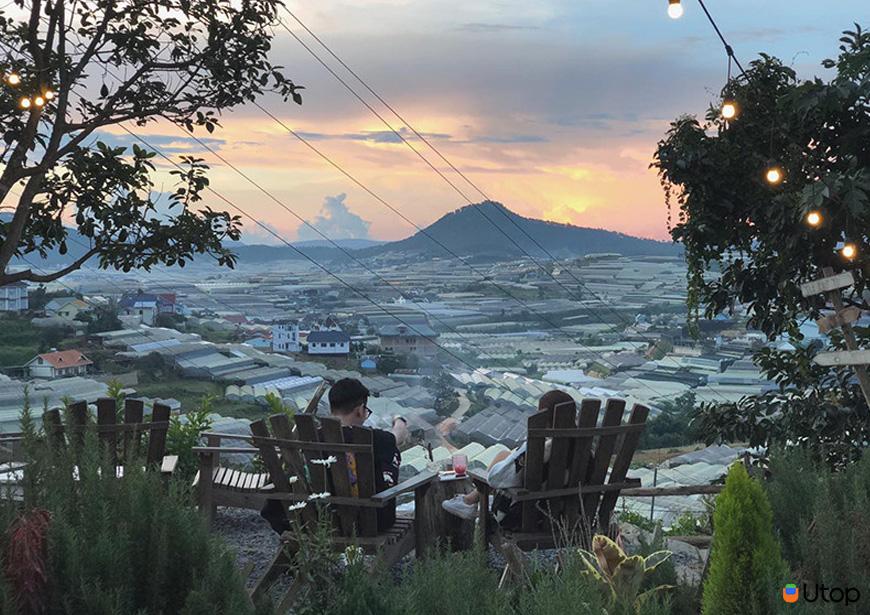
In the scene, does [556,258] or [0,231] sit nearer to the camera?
[0,231]

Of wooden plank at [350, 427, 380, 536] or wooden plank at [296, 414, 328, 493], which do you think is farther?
wooden plank at [296, 414, 328, 493]

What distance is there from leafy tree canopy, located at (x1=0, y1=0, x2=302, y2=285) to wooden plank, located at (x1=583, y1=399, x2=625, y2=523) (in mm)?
2251

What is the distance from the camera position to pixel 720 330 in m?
6.75

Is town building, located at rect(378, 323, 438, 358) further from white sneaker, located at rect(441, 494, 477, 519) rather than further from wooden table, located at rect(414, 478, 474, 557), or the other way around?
white sneaker, located at rect(441, 494, 477, 519)

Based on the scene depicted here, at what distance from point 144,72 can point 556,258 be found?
8771 mm

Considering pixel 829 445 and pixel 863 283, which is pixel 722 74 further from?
pixel 829 445

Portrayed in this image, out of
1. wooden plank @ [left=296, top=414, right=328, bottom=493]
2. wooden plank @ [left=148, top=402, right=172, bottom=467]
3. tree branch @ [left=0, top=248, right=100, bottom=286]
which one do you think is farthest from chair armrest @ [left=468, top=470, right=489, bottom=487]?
tree branch @ [left=0, top=248, right=100, bottom=286]

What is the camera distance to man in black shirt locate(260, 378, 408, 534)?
3.86 meters

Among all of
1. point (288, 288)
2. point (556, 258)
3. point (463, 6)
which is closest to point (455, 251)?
point (556, 258)

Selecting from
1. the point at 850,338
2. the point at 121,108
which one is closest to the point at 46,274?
the point at 121,108

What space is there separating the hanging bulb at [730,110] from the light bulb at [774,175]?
0.35 meters

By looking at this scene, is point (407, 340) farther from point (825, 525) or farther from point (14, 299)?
point (825, 525)

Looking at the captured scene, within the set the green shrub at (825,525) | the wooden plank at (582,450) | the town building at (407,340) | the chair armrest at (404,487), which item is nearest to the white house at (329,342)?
the town building at (407,340)

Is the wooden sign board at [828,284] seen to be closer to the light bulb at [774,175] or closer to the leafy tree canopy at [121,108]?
the light bulb at [774,175]
